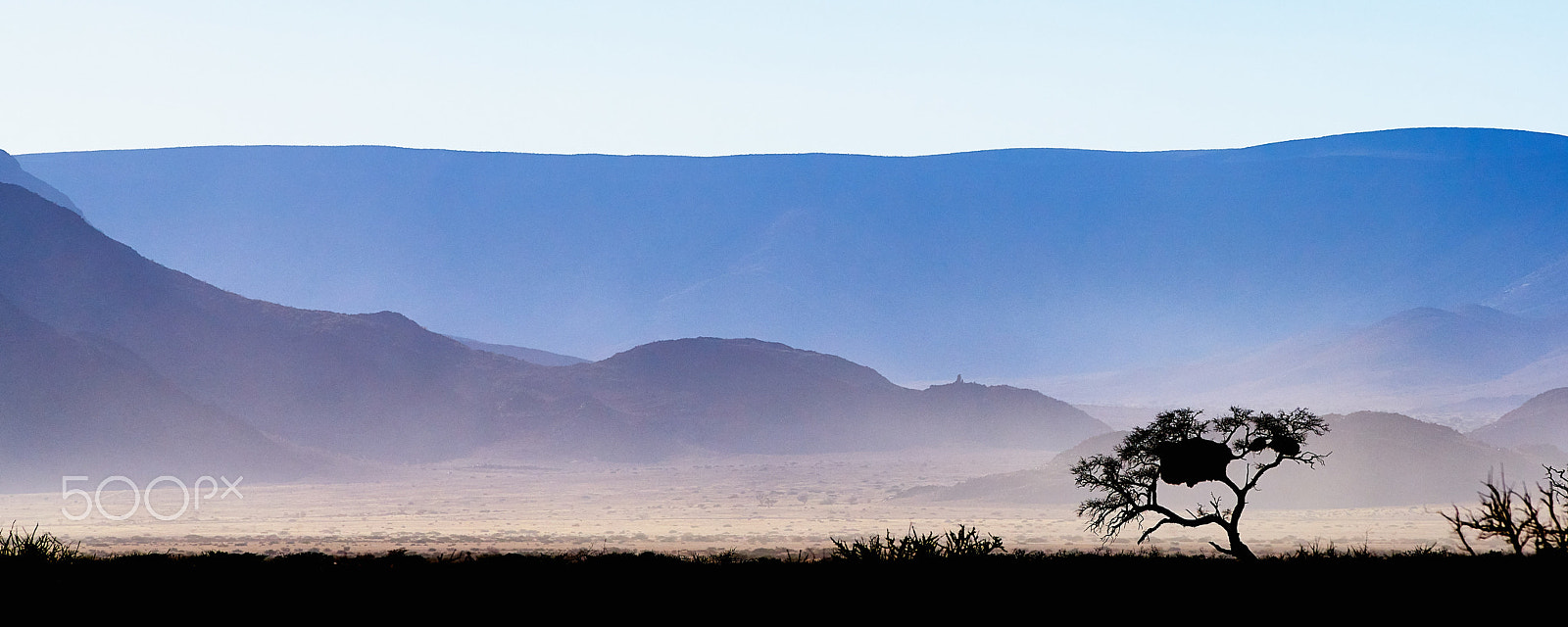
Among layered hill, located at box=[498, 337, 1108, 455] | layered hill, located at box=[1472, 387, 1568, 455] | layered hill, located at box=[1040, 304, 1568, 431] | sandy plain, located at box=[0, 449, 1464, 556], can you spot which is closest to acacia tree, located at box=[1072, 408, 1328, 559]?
sandy plain, located at box=[0, 449, 1464, 556]

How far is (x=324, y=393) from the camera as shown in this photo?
10688 centimetres

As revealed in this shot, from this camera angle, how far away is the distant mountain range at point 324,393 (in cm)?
8225

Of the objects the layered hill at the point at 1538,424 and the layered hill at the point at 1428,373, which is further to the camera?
the layered hill at the point at 1428,373

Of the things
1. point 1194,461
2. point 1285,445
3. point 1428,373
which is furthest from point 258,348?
point 1428,373

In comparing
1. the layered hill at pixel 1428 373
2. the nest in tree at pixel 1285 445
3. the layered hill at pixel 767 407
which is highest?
the layered hill at pixel 1428 373

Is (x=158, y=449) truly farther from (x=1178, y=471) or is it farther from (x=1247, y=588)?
(x=1247, y=588)

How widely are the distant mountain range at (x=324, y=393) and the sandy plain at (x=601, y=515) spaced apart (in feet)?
15.2

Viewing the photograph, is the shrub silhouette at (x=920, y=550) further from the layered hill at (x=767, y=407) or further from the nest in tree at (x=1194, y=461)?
the layered hill at (x=767, y=407)

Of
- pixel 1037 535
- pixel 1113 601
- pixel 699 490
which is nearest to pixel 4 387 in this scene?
pixel 699 490

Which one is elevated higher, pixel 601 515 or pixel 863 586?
pixel 601 515

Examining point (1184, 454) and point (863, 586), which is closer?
point (863, 586)

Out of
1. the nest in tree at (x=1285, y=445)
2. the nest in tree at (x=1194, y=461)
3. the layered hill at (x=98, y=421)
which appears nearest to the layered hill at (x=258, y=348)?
the layered hill at (x=98, y=421)

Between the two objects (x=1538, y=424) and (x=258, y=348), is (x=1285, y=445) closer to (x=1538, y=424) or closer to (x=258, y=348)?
(x=1538, y=424)

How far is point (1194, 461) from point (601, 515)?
53092mm
